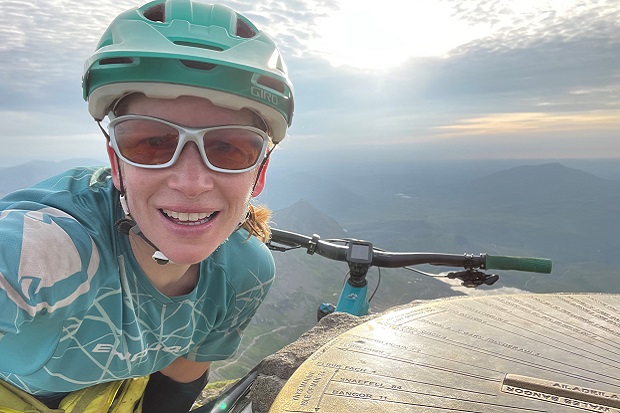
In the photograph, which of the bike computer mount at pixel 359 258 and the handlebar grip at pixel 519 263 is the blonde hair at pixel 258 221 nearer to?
the bike computer mount at pixel 359 258

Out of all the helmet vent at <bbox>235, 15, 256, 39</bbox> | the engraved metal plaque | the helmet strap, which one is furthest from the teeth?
the helmet vent at <bbox>235, 15, 256, 39</bbox>

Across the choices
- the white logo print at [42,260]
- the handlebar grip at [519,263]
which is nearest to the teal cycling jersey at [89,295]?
the white logo print at [42,260]

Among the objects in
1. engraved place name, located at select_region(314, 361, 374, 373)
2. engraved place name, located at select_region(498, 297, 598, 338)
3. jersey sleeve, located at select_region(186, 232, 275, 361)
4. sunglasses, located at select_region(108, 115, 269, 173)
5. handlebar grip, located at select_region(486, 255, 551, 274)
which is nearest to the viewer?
sunglasses, located at select_region(108, 115, 269, 173)

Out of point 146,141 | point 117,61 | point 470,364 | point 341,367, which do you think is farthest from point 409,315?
point 117,61

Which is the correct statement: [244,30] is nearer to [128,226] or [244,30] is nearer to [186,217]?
[186,217]

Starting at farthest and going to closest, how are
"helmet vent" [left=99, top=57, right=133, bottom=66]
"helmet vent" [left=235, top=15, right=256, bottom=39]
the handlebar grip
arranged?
the handlebar grip, "helmet vent" [left=235, top=15, right=256, bottom=39], "helmet vent" [left=99, top=57, right=133, bottom=66]

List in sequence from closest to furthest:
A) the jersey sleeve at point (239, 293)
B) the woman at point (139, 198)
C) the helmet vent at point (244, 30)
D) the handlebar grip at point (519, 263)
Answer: the woman at point (139, 198), the helmet vent at point (244, 30), the jersey sleeve at point (239, 293), the handlebar grip at point (519, 263)

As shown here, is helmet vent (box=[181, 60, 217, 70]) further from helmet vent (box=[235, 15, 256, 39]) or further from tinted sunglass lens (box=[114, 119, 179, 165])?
helmet vent (box=[235, 15, 256, 39])

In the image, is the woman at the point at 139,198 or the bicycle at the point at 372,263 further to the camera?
the bicycle at the point at 372,263

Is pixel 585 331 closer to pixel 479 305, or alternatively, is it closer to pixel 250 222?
pixel 479 305
